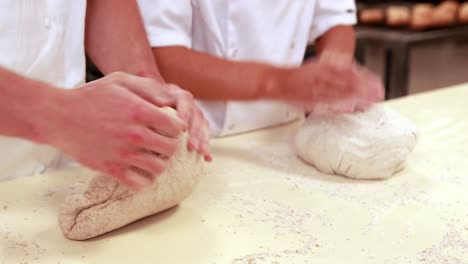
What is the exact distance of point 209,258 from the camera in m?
0.88

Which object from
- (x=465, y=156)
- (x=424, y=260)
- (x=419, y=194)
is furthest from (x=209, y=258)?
(x=465, y=156)

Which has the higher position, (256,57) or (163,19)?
(163,19)

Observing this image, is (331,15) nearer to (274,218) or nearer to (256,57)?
(256,57)

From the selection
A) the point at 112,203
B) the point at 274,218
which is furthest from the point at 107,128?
the point at 274,218

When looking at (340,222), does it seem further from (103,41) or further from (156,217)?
(103,41)

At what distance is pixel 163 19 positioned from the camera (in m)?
1.30

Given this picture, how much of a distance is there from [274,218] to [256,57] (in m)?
0.58

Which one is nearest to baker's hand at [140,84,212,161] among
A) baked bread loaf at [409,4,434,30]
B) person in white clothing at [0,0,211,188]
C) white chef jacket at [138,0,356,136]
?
person in white clothing at [0,0,211,188]

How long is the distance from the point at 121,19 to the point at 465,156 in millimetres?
797

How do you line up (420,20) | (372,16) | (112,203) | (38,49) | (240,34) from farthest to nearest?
1. (372,16)
2. (420,20)
3. (240,34)
4. (38,49)
5. (112,203)

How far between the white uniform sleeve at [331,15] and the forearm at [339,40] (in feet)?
0.05

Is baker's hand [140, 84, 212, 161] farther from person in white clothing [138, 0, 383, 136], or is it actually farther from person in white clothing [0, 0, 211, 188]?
person in white clothing [138, 0, 383, 136]

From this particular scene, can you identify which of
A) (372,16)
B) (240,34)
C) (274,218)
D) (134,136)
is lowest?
(372,16)

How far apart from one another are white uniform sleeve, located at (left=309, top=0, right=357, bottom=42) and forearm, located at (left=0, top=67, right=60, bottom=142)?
38.8 inches
